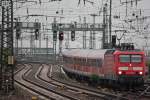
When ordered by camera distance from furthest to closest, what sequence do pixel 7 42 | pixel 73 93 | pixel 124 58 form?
pixel 7 42, pixel 124 58, pixel 73 93

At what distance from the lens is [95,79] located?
118ft

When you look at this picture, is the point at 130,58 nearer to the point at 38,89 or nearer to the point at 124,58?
the point at 124,58

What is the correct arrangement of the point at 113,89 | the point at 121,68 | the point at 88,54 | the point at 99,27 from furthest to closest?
the point at 99,27 < the point at 88,54 < the point at 113,89 < the point at 121,68

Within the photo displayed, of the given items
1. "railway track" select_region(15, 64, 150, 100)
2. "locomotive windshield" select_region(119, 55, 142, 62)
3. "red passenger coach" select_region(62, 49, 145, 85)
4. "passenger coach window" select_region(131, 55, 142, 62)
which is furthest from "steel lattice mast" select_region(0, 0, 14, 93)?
"passenger coach window" select_region(131, 55, 142, 62)

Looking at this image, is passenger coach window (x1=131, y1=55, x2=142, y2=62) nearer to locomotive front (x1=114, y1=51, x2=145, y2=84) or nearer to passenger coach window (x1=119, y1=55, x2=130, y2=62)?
locomotive front (x1=114, y1=51, x2=145, y2=84)

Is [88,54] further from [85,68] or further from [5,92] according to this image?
[5,92]

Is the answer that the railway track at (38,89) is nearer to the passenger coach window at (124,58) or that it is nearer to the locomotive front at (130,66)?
the locomotive front at (130,66)

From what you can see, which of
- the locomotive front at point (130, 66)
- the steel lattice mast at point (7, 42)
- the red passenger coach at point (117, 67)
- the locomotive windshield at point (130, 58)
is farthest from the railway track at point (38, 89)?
the locomotive windshield at point (130, 58)

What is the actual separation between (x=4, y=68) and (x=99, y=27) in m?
37.8

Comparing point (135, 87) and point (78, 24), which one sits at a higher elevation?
point (78, 24)

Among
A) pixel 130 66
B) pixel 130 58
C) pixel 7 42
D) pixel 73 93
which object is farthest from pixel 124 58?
pixel 7 42

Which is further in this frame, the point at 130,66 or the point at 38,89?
the point at 38,89

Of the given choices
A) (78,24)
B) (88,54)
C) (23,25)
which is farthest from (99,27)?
(88,54)

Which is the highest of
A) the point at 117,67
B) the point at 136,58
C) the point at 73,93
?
the point at 136,58
